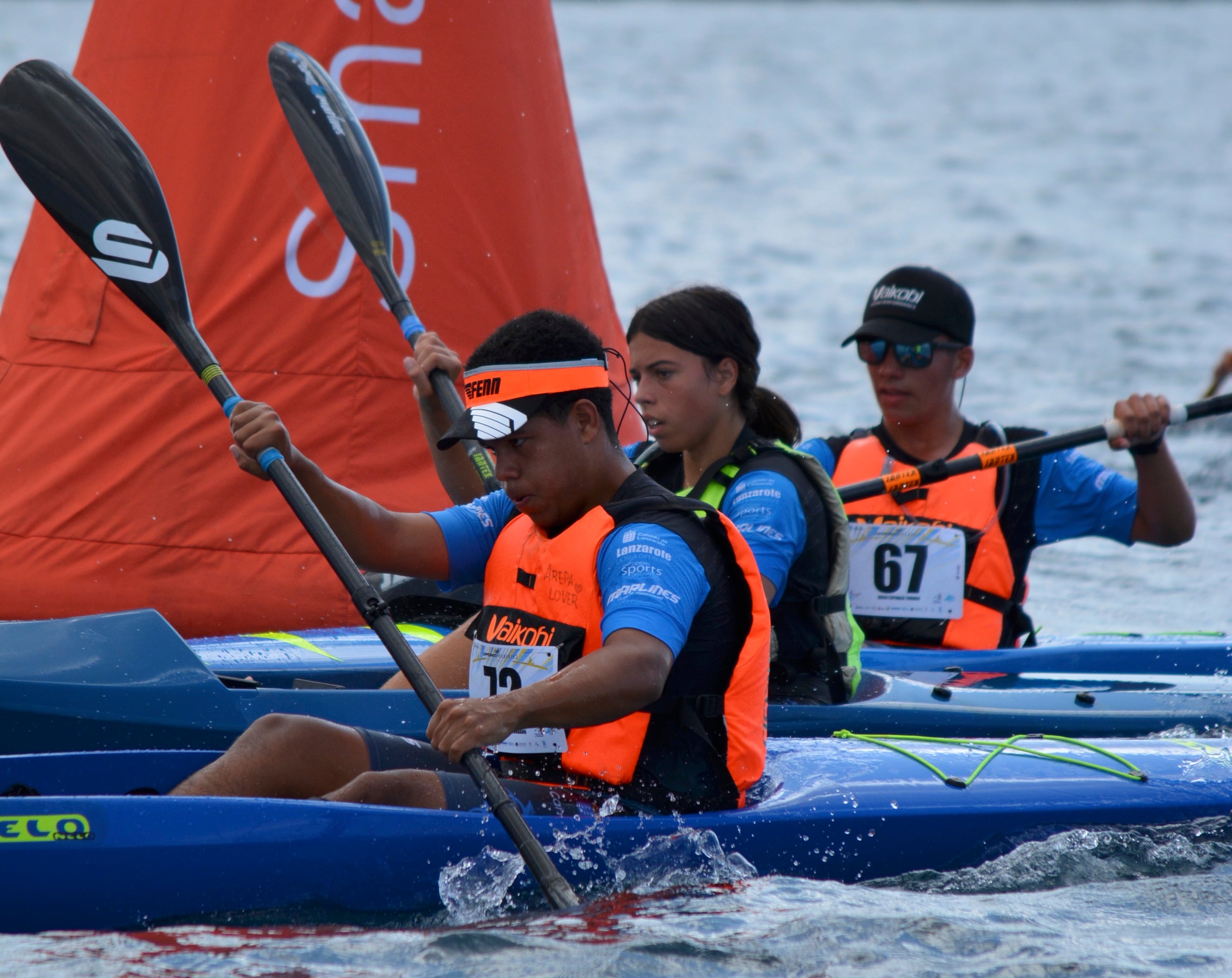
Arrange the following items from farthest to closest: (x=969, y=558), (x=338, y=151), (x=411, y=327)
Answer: (x=969, y=558)
(x=338, y=151)
(x=411, y=327)

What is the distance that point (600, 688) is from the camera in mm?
2664

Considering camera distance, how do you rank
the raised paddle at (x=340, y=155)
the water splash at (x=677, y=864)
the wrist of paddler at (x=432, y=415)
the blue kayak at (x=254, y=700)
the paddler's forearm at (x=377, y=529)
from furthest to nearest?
the raised paddle at (x=340, y=155) < the wrist of paddler at (x=432, y=415) < the blue kayak at (x=254, y=700) < the paddler's forearm at (x=377, y=529) < the water splash at (x=677, y=864)

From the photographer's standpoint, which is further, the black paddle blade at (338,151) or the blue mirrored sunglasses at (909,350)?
the blue mirrored sunglasses at (909,350)

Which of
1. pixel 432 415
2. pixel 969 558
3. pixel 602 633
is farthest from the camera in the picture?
pixel 969 558

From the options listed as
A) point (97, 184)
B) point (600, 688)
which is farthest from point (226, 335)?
point (600, 688)

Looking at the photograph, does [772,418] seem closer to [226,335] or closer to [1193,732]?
[1193,732]

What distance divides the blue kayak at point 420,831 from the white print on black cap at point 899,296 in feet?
5.01

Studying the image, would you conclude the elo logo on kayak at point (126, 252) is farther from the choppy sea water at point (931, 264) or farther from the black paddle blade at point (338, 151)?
the choppy sea water at point (931, 264)

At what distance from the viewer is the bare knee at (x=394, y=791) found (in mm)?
2951

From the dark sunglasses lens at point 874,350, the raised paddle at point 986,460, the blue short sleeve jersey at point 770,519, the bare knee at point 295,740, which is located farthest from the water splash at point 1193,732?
the bare knee at point 295,740

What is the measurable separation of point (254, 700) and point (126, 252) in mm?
1146

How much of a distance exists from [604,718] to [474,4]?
2.99m

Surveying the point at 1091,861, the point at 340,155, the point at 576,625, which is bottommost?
the point at 1091,861

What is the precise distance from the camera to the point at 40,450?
4.77 m
